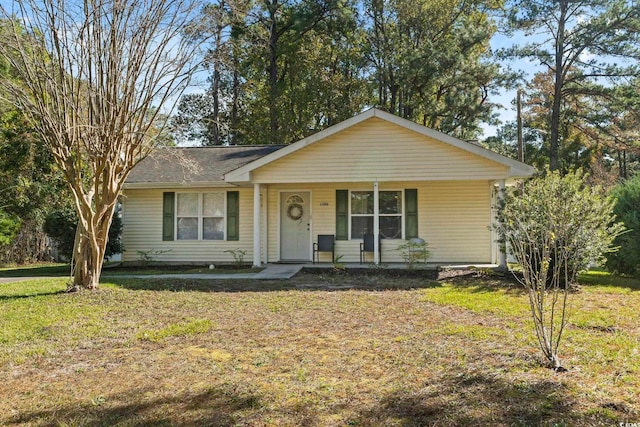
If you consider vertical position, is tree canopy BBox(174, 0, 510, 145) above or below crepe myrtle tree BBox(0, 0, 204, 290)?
above

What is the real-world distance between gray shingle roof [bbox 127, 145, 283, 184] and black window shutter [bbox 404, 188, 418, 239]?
17.6ft

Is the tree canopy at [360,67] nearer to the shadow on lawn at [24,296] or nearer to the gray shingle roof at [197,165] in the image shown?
the gray shingle roof at [197,165]

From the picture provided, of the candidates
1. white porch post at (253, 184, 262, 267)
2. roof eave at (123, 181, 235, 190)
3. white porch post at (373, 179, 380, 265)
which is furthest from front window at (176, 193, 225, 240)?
white porch post at (373, 179, 380, 265)

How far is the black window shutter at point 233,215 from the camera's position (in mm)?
13820

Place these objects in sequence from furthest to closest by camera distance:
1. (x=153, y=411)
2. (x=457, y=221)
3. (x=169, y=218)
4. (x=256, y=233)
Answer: (x=169, y=218) < (x=457, y=221) < (x=256, y=233) < (x=153, y=411)

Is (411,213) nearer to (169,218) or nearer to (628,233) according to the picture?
(628,233)

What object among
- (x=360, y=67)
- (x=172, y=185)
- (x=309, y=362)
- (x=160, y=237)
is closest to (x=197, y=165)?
(x=172, y=185)

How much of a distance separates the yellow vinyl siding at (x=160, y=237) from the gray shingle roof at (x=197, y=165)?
46 cm

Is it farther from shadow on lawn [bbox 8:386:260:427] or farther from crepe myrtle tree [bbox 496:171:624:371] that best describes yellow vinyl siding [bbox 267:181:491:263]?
shadow on lawn [bbox 8:386:260:427]

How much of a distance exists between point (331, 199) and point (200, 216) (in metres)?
4.10

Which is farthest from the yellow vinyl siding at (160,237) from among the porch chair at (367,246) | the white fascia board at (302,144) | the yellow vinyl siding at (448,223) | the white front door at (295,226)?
the porch chair at (367,246)

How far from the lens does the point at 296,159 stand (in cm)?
1221

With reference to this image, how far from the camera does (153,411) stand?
335 cm

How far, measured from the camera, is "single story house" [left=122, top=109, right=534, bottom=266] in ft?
39.0
